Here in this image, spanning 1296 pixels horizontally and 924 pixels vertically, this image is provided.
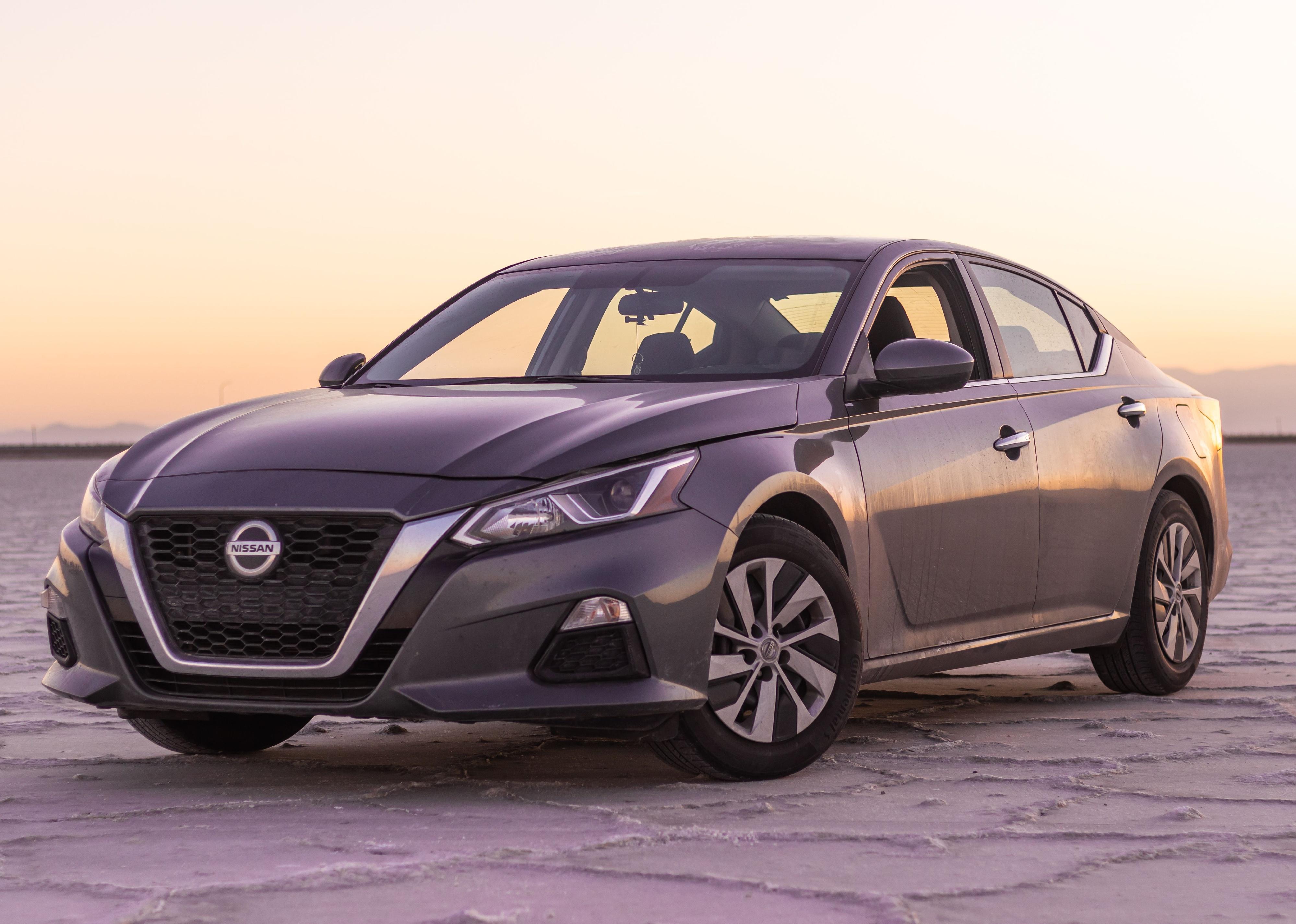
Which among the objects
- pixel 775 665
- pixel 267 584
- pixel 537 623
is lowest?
pixel 775 665

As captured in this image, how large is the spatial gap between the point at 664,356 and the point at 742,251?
0.64 m

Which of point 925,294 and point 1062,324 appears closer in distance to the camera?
point 925,294

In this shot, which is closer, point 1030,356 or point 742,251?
point 742,251

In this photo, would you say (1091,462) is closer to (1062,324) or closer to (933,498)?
(1062,324)

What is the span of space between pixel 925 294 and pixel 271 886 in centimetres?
327

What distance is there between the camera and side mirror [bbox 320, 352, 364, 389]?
20.1 feet

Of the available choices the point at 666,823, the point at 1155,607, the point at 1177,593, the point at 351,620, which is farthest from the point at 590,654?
the point at 1177,593

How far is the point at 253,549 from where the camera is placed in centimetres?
458

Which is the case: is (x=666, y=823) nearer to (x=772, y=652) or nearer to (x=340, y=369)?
(x=772, y=652)

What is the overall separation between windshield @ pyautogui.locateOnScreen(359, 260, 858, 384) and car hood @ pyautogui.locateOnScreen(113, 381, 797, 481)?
1.03ft

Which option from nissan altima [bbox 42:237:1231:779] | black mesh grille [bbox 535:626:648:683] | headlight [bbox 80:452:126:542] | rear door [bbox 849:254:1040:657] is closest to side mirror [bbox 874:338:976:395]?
nissan altima [bbox 42:237:1231:779]

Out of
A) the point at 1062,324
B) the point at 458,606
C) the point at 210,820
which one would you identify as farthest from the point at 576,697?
the point at 1062,324

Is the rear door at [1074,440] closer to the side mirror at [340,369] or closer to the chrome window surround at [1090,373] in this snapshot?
the chrome window surround at [1090,373]

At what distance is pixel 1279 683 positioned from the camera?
6984 mm
